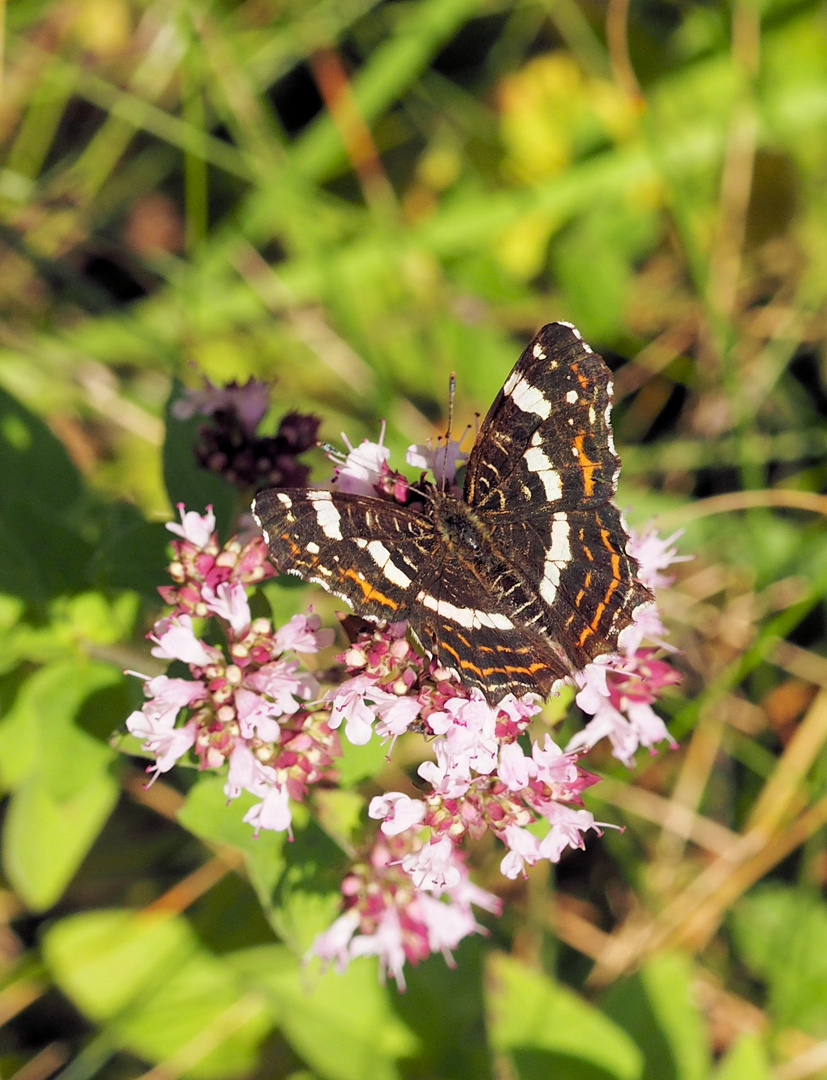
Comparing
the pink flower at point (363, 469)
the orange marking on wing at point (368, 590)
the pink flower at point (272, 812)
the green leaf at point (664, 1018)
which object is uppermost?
the pink flower at point (363, 469)

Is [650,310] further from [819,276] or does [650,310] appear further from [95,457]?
[95,457]

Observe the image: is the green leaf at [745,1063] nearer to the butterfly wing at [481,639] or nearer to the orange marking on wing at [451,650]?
the butterfly wing at [481,639]

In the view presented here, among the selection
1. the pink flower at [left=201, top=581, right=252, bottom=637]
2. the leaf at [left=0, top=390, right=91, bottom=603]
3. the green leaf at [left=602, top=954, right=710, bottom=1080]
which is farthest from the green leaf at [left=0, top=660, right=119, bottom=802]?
the green leaf at [left=602, top=954, right=710, bottom=1080]

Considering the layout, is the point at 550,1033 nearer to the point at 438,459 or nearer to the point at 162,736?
the point at 162,736

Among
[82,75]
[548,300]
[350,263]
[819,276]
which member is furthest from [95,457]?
[819,276]

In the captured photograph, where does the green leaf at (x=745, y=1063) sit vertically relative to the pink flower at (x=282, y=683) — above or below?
below

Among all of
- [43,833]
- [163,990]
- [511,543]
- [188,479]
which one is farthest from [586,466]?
[163,990]

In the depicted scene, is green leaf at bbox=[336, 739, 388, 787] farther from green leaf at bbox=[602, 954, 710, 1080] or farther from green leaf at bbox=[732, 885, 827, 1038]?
green leaf at bbox=[732, 885, 827, 1038]

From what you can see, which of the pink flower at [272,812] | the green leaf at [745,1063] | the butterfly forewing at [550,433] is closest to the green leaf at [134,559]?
the pink flower at [272,812]
